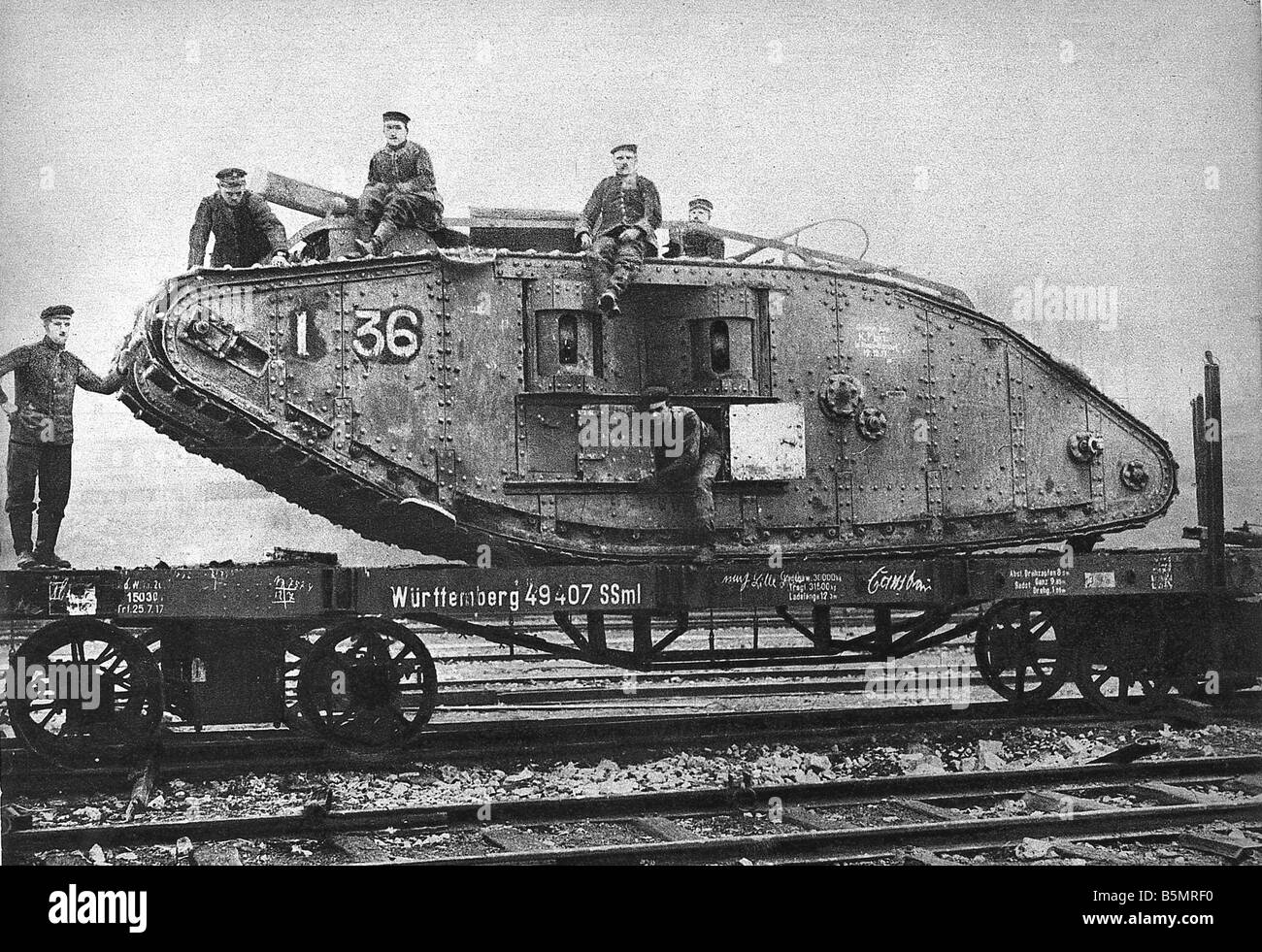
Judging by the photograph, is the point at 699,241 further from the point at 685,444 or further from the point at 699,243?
the point at 685,444

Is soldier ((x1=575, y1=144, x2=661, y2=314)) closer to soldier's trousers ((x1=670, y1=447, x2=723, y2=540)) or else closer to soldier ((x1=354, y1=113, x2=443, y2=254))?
soldier ((x1=354, y1=113, x2=443, y2=254))

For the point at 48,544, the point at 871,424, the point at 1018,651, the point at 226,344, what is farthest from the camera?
the point at 1018,651

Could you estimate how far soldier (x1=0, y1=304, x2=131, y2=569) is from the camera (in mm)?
8828

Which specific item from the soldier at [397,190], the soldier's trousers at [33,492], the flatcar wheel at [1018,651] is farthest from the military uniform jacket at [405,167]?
the flatcar wheel at [1018,651]

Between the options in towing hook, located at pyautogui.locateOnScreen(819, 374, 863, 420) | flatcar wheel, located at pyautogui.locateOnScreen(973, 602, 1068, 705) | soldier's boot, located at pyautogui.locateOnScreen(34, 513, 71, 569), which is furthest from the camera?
flatcar wheel, located at pyautogui.locateOnScreen(973, 602, 1068, 705)

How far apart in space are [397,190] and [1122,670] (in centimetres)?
739

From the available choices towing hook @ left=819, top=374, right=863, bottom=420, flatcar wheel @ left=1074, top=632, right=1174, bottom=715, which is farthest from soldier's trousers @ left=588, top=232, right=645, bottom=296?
flatcar wheel @ left=1074, top=632, right=1174, bottom=715

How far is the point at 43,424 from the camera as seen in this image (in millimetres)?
8898

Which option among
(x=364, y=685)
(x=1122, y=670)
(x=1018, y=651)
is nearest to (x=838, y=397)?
(x=1018, y=651)

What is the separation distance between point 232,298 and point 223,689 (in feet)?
9.36

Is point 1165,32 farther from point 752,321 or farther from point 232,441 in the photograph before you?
point 232,441

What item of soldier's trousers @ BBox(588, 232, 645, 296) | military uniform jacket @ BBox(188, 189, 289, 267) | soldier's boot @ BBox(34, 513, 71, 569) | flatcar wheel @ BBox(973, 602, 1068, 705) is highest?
military uniform jacket @ BBox(188, 189, 289, 267)

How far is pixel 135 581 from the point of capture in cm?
856

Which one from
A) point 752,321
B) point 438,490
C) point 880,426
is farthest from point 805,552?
point 438,490
